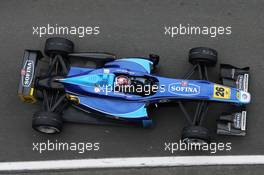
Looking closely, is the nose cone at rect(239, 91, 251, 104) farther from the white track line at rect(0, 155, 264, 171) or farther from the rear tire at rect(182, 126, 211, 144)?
the white track line at rect(0, 155, 264, 171)

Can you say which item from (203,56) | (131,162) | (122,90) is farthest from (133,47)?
(131,162)

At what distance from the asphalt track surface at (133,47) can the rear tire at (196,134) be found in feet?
1.27

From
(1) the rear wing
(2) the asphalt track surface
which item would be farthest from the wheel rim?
(1) the rear wing

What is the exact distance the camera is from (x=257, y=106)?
579 centimetres

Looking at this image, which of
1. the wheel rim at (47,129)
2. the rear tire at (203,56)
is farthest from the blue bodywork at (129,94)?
the wheel rim at (47,129)

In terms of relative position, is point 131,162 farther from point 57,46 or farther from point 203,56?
point 57,46

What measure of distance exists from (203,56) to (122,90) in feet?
3.30

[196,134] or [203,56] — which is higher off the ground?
[203,56]

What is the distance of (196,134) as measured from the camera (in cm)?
529

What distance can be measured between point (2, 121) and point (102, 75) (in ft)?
4.63

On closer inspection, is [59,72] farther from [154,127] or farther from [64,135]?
[154,127]

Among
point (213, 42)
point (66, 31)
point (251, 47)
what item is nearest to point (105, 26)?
point (66, 31)

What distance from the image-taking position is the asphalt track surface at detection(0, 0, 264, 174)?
226 inches

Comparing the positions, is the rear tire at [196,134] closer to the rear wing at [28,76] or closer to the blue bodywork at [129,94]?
the blue bodywork at [129,94]
